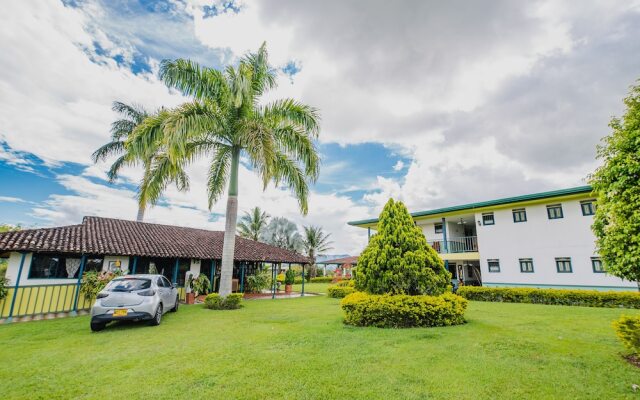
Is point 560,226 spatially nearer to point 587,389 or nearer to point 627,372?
point 627,372

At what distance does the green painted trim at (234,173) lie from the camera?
42.7ft

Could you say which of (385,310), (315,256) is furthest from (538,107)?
(315,256)

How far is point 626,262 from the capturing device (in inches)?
178

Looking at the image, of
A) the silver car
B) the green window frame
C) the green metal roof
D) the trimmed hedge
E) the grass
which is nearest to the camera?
the grass

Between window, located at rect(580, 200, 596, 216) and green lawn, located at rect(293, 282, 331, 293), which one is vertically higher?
window, located at rect(580, 200, 596, 216)

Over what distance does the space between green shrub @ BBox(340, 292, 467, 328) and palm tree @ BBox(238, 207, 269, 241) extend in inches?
1203

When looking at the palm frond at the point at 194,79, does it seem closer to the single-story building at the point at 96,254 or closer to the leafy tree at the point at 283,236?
the single-story building at the point at 96,254

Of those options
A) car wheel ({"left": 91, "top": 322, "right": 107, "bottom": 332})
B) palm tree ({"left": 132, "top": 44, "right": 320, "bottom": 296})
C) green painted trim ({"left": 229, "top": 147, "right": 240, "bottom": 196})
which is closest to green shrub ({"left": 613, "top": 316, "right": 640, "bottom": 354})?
palm tree ({"left": 132, "top": 44, "right": 320, "bottom": 296})

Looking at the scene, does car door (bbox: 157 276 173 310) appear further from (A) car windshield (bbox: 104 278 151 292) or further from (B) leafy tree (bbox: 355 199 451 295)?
(B) leafy tree (bbox: 355 199 451 295)

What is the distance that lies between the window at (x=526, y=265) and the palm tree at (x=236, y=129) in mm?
15634

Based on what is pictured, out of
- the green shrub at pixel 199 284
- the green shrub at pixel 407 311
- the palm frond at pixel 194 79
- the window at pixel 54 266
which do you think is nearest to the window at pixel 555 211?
the green shrub at pixel 407 311

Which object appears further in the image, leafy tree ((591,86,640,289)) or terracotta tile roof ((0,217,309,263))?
terracotta tile roof ((0,217,309,263))

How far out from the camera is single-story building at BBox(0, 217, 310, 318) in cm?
1101

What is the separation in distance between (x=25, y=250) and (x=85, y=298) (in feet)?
9.42
